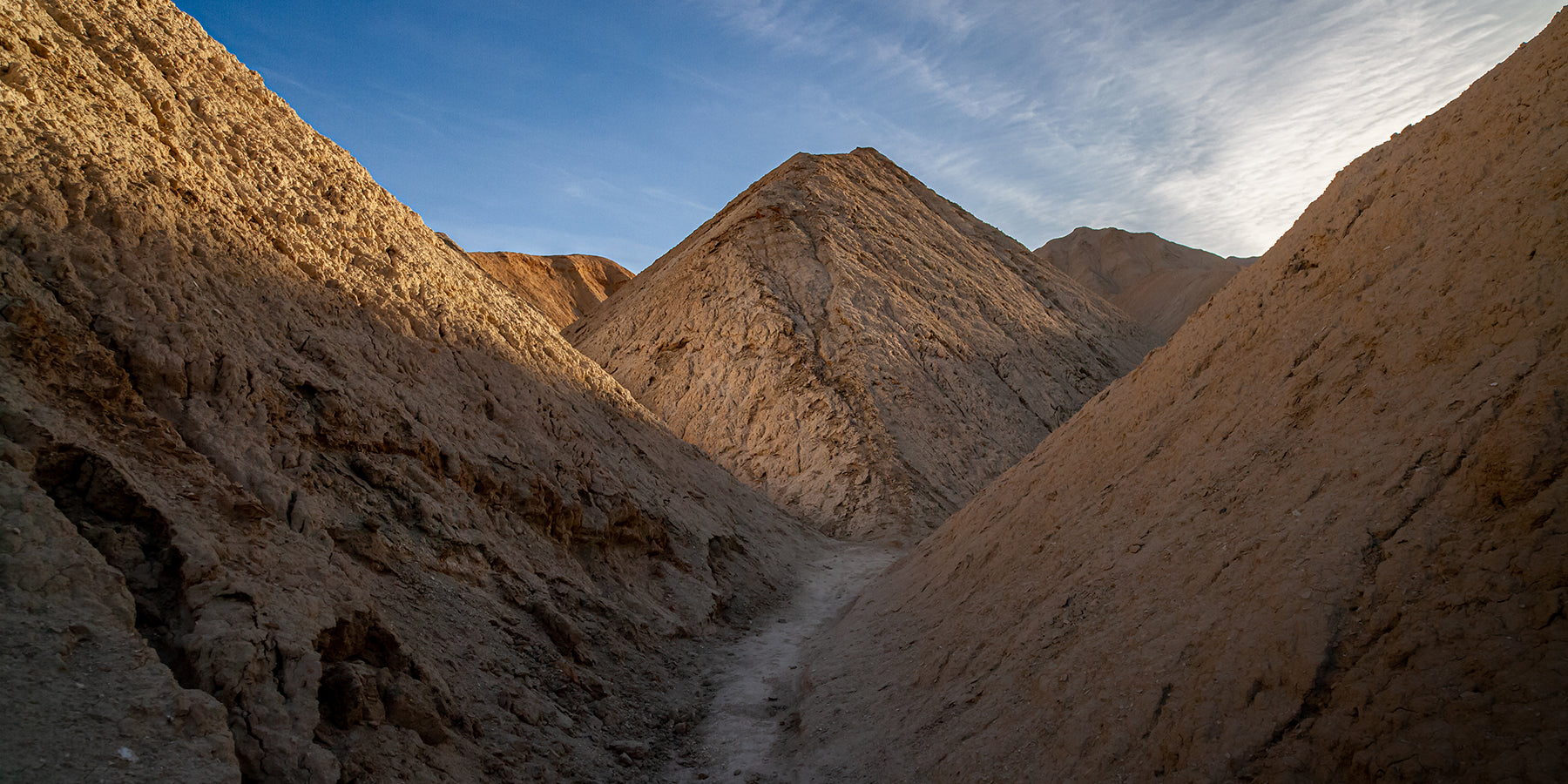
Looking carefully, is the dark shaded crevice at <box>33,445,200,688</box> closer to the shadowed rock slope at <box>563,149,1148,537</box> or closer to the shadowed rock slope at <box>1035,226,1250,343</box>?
the shadowed rock slope at <box>563,149,1148,537</box>

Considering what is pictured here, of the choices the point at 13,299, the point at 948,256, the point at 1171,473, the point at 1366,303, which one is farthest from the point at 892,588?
the point at 948,256

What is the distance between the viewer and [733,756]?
218 inches

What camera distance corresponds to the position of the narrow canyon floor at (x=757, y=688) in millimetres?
5383

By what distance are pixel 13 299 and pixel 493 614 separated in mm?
3334

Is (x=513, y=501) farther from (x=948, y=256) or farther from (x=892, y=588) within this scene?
(x=948, y=256)

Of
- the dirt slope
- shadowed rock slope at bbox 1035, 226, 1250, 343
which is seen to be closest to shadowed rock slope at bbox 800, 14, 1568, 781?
the dirt slope

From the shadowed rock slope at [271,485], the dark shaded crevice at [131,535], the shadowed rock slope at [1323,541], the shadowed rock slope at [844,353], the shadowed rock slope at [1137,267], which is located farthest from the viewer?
the shadowed rock slope at [1137,267]

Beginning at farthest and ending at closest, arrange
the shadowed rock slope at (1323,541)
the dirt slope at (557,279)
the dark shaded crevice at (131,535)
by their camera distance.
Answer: the dirt slope at (557,279) < the dark shaded crevice at (131,535) < the shadowed rock slope at (1323,541)

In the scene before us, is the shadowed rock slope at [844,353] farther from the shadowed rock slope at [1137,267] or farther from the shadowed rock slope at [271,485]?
the shadowed rock slope at [1137,267]

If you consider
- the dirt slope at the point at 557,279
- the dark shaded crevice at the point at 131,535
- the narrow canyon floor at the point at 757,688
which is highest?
the dirt slope at the point at 557,279

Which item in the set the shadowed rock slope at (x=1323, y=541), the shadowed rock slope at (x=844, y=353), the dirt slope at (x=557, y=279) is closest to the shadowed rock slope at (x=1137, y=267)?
the shadowed rock slope at (x=844, y=353)

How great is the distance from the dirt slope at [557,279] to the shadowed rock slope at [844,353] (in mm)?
14924

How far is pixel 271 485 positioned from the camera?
4.89m

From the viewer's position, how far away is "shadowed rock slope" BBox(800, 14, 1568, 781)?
2.78 meters
